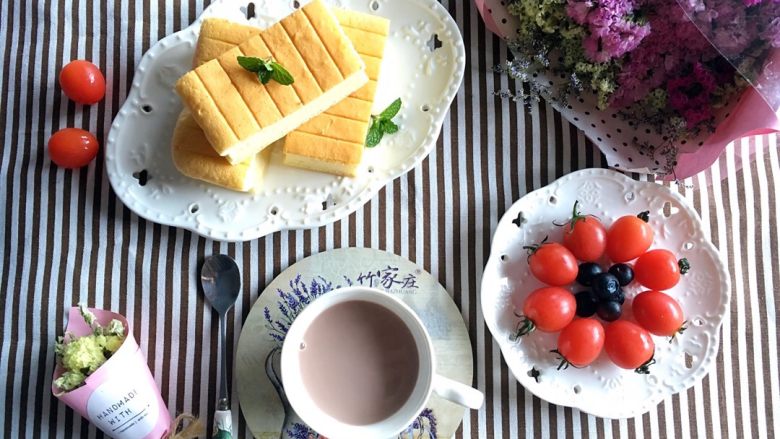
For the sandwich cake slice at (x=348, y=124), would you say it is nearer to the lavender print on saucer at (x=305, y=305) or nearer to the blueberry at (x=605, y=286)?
the lavender print on saucer at (x=305, y=305)

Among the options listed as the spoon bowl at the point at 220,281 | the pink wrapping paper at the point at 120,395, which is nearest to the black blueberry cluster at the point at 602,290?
the spoon bowl at the point at 220,281

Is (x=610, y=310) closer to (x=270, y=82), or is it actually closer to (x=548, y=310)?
(x=548, y=310)

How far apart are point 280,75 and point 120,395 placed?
2.10 feet

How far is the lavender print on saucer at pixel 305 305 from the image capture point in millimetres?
1271

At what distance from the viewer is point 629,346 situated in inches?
48.3

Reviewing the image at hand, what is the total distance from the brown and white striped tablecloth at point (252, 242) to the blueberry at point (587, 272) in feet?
0.66

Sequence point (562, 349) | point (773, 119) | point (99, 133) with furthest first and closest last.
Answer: point (99, 133), point (562, 349), point (773, 119)

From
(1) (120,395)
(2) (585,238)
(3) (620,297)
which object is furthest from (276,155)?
(3) (620,297)

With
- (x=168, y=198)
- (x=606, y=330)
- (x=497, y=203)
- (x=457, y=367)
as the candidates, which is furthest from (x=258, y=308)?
(x=606, y=330)

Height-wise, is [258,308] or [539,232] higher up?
[539,232]

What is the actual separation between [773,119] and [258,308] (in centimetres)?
103

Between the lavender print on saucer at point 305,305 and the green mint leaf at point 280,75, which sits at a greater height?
the green mint leaf at point 280,75

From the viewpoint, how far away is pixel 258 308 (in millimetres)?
1298

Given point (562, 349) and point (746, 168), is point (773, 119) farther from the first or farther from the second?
point (562, 349)
